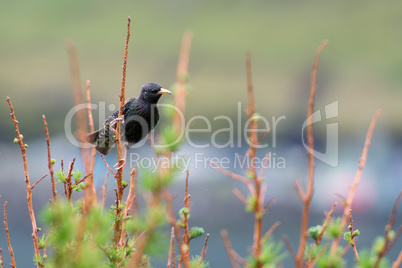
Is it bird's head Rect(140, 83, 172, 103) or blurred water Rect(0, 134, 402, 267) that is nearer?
bird's head Rect(140, 83, 172, 103)

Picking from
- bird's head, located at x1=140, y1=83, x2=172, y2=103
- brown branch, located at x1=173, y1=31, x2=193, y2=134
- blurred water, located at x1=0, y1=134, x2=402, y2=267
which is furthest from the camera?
blurred water, located at x1=0, y1=134, x2=402, y2=267

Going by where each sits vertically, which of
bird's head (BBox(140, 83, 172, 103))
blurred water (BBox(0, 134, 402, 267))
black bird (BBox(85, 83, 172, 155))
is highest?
bird's head (BBox(140, 83, 172, 103))

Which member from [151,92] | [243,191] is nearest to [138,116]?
[151,92]

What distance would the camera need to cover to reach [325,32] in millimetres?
17125

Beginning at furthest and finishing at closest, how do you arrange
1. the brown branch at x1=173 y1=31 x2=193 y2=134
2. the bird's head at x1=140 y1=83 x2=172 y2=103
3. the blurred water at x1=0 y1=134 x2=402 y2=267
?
the blurred water at x1=0 y1=134 x2=402 y2=267 < the bird's head at x1=140 y1=83 x2=172 y2=103 < the brown branch at x1=173 y1=31 x2=193 y2=134

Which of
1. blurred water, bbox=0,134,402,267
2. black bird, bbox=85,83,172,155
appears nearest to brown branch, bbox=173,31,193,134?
black bird, bbox=85,83,172,155

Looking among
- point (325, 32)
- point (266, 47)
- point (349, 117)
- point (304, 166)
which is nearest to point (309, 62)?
point (266, 47)

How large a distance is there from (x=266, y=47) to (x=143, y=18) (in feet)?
14.9

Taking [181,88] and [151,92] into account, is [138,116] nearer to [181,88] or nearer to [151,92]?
[151,92]

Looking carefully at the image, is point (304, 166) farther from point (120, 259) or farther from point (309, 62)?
point (309, 62)

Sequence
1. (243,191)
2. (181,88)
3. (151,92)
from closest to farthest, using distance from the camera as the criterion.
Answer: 1. (181,88)
2. (151,92)
3. (243,191)

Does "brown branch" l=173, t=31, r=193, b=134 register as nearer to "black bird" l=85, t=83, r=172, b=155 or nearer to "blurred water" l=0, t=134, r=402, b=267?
"black bird" l=85, t=83, r=172, b=155

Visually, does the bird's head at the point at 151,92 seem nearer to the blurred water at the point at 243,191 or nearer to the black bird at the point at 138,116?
the black bird at the point at 138,116

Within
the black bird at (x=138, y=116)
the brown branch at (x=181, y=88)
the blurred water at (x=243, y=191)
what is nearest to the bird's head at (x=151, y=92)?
the black bird at (x=138, y=116)
